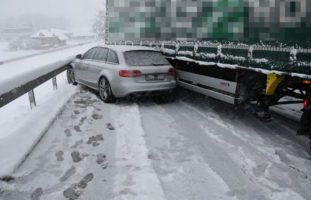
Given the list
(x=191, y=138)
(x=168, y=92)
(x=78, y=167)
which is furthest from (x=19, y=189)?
(x=168, y=92)

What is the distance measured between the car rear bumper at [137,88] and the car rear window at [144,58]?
1.79 feet

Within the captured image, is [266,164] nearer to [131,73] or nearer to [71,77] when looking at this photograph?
[131,73]

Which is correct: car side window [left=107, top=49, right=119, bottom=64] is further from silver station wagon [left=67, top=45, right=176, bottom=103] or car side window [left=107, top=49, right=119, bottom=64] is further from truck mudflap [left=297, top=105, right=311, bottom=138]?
truck mudflap [left=297, top=105, right=311, bottom=138]

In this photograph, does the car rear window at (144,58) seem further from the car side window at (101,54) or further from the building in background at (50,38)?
the building in background at (50,38)

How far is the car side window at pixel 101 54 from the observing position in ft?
29.8

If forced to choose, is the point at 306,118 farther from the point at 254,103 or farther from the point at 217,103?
the point at 217,103

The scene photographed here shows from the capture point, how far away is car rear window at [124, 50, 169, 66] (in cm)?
827

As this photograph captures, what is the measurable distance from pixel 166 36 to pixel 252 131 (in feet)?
13.2

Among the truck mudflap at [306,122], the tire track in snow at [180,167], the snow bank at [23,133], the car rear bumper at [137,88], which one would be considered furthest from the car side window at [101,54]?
the truck mudflap at [306,122]

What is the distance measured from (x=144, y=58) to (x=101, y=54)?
1607mm

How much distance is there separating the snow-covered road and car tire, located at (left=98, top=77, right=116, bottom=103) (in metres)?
1.06

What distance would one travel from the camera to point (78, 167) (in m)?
4.55

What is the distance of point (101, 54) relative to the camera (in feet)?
30.8

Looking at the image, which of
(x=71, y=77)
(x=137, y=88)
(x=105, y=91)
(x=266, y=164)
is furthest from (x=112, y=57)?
(x=266, y=164)
